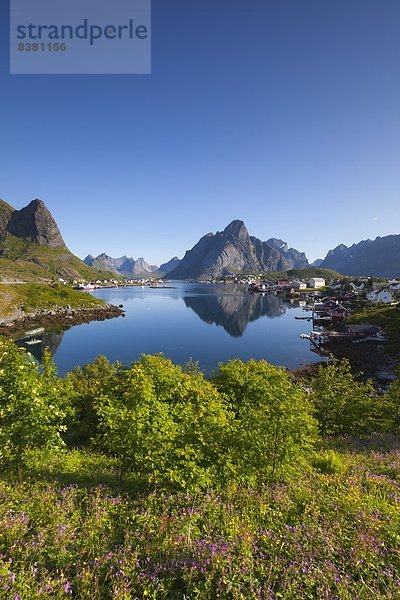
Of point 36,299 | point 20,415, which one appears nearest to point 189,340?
point 20,415

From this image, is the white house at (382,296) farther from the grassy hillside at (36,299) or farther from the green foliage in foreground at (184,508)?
the grassy hillside at (36,299)

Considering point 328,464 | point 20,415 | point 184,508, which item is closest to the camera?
point 184,508

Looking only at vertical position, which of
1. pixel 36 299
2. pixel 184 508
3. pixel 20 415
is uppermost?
pixel 20 415

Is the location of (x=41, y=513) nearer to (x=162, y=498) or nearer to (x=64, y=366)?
(x=162, y=498)

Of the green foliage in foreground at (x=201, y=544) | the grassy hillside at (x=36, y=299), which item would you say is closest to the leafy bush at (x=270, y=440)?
the green foliage in foreground at (x=201, y=544)

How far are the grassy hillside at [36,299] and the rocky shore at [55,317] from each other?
2806mm

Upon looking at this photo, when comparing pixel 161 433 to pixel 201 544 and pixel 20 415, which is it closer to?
pixel 201 544

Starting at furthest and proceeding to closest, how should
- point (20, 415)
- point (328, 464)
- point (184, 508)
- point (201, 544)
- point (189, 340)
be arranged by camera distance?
1. point (189, 340)
2. point (328, 464)
3. point (20, 415)
4. point (184, 508)
5. point (201, 544)

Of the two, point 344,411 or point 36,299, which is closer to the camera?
point 344,411

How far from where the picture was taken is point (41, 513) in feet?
20.6

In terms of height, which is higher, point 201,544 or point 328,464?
point 201,544

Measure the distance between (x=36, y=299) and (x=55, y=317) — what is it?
17.2 meters

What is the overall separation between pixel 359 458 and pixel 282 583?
8.04m

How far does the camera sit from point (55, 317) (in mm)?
94562
